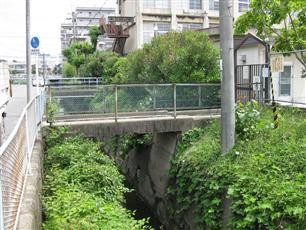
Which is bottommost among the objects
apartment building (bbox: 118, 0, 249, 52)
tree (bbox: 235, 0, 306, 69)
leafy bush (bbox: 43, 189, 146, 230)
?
leafy bush (bbox: 43, 189, 146, 230)

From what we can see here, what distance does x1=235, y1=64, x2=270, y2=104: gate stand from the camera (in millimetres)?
12711

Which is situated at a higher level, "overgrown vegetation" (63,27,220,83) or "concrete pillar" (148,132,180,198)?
"overgrown vegetation" (63,27,220,83)

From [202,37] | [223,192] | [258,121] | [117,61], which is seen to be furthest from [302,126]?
[117,61]

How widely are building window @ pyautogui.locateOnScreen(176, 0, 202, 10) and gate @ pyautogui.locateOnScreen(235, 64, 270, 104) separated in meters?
19.1

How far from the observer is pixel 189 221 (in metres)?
9.10

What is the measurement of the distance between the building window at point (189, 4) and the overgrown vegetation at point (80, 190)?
79.9ft

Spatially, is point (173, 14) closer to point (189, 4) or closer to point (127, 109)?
point (189, 4)

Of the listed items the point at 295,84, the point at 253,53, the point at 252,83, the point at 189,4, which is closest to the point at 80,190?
the point at 252,83

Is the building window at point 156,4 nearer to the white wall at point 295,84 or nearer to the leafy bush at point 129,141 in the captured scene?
the leafy bush at point 129,141

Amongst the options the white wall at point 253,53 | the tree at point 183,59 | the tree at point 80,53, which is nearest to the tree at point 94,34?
the tree at point 80,53

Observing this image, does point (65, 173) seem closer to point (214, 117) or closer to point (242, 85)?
point (214, 117)

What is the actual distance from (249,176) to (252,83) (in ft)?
21.9

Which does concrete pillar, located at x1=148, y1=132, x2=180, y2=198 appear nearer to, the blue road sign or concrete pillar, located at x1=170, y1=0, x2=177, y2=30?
the blue road sign

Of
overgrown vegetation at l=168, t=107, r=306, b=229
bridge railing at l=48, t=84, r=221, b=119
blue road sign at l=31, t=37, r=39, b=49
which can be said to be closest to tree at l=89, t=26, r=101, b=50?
blue road sign at l=31, t=37, r=39, b=49
